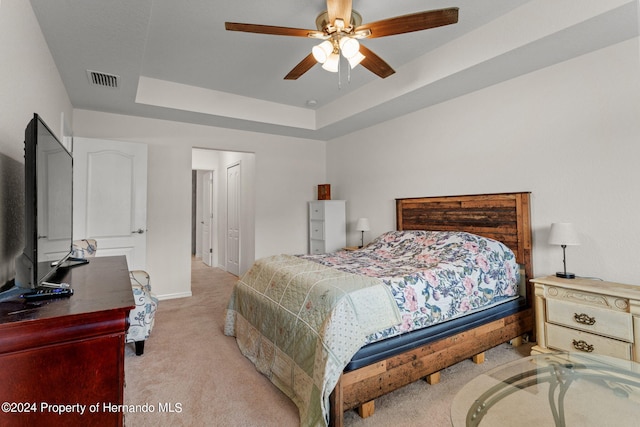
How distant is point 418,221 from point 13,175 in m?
3.57

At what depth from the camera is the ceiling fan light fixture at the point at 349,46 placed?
6.63 feet

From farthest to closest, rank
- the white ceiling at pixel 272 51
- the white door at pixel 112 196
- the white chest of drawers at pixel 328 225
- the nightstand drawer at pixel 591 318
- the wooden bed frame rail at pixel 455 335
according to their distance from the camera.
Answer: the white chest of drawers at pixel 328 225, the white door at pixel 112 196, the white ceiling at pixel 272 51, the nightstand drawer at pixel 591 318, the wooden bed frame rail at pixel 455 335

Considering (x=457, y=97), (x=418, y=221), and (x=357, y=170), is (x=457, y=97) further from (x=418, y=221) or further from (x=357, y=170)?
(x=357, y=170)

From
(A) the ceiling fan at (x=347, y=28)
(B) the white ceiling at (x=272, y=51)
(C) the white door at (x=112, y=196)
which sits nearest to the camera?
(A) the ceiling fan at (x=347, y=28)

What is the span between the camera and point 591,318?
2.12 m

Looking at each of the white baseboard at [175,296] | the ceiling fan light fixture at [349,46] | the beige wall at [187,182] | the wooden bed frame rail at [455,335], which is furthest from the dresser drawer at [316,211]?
the ceiling fan light fixture at [349,46]

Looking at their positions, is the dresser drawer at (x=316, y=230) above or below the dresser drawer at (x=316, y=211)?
below

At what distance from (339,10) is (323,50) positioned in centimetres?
28

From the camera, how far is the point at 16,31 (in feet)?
5.32

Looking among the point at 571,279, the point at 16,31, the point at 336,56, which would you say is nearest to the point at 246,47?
the point at 336,56

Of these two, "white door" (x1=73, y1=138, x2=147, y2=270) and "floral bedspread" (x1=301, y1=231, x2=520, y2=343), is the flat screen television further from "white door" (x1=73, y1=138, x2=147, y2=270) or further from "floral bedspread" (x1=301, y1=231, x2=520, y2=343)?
"white door" (x1=73, y1=138, x2=147, y2=270)

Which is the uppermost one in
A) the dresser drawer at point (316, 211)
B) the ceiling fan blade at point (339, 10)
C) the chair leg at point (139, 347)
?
the ceiling fan blade at point (339, 10)

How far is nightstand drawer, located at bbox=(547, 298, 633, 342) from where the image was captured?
77.9 inches

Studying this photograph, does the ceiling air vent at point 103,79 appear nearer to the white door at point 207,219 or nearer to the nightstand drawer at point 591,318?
the white door at point 207,219
